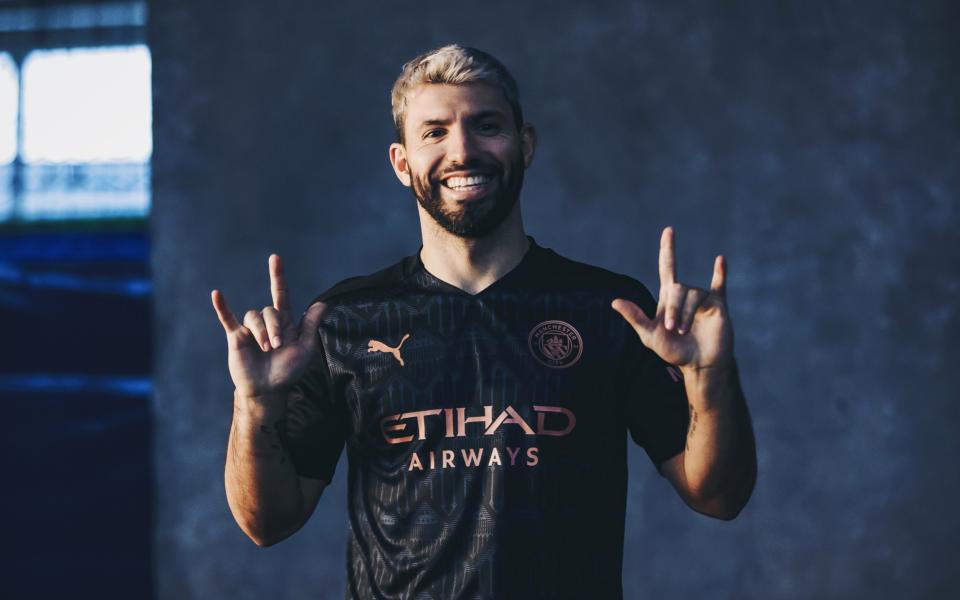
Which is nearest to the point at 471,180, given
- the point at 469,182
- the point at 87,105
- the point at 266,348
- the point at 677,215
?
the point at 469,182

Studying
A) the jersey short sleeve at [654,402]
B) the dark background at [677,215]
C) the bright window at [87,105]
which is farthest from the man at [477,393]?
the bright window at [87,105]

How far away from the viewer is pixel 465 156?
1468mm

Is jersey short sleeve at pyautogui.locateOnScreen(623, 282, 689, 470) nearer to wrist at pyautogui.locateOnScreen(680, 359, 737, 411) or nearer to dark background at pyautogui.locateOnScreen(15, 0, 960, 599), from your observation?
wrist at pyautogui.locateOnScreen(680, 359, 737, 411)

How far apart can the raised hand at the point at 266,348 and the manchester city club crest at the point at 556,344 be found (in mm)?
356

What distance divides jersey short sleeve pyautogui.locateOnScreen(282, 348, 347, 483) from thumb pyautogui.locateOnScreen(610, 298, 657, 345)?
0.50 m

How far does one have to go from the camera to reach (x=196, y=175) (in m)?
3.52

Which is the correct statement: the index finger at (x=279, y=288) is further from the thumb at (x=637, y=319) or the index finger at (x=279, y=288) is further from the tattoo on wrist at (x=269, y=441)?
the thumb at (x=637, y=319)

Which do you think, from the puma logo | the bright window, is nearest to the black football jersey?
the puma logo

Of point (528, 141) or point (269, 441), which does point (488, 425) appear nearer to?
point (269, 441)

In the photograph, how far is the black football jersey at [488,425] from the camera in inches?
53.9

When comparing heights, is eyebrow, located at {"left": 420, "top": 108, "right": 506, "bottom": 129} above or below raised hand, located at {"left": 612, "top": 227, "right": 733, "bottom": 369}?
above

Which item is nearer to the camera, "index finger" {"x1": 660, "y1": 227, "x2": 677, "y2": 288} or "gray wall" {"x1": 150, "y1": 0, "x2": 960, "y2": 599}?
"index finger" {"x1": 660, "y1": 227, "x2": 677, "y2": 288}

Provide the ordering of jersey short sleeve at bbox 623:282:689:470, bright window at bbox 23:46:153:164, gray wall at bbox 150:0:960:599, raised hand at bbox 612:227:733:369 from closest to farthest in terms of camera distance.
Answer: raised hand at bbox 612:227:733:369 → jersey short sleeve at bbox 623:282:689:470 → gray wall at bbox 150:0:960:599 → bright window at bbox 23:46:153:164

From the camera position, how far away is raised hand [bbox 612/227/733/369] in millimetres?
1315
